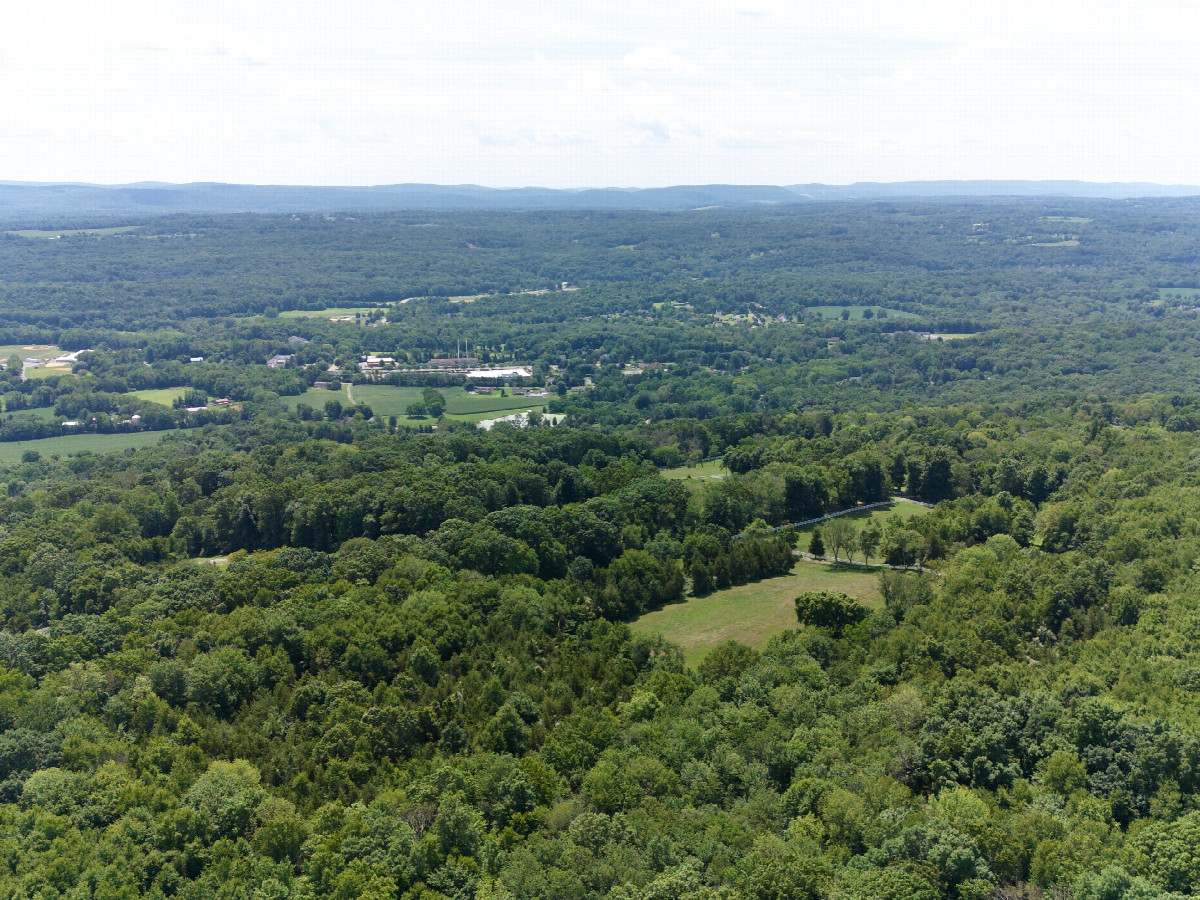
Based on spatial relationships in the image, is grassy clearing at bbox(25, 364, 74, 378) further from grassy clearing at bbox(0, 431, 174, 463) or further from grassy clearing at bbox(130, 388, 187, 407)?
grassy clearing at bbox(0, 431, 174, 463)

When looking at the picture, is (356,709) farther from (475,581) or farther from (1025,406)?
(1025,406)

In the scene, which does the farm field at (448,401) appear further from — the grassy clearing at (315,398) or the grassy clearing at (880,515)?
the grassy clearing at (880,515)

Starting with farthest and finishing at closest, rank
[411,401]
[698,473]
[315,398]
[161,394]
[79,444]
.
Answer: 1. [315,398]
2. [411,401]
3. [161,394]
4. [79,444]
5. [698,473]

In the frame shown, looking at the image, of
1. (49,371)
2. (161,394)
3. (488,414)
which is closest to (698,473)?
(488,414)

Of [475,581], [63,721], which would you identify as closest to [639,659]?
[475,581]

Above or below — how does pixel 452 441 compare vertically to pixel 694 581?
above

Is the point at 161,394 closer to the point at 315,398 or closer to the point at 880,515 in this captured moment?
the point at 315,398

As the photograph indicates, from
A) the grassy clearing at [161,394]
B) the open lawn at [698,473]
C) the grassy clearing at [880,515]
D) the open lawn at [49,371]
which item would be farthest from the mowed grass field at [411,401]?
the grassy clearing at [880,515]
